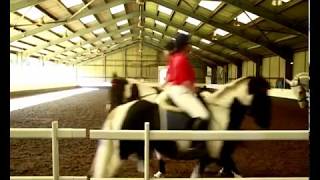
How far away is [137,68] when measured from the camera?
3378cm

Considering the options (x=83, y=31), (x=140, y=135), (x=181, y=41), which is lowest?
(x=140, y=135)

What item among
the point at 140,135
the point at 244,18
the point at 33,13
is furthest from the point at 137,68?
the point at 140,135

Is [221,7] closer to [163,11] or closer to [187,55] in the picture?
[163,11]

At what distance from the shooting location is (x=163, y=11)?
1972 centimetres

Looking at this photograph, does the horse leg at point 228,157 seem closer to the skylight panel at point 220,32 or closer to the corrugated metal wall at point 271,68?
the corrugated metal wall at point 271,68

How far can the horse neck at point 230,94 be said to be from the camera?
12.3 feet

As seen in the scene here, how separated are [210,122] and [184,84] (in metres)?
0.45

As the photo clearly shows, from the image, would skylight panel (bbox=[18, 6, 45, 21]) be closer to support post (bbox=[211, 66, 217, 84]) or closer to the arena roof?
the arena roof

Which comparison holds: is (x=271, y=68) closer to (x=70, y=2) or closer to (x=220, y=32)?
(x=220, y=32)

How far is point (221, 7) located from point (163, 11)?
5.05 metres

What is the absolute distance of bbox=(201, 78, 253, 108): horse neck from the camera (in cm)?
376

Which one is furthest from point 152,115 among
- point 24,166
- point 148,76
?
point 148,76

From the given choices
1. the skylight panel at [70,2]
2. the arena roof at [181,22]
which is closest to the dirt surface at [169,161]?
the arena roof at [181,22]

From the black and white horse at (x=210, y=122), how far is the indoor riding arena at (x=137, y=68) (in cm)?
13
